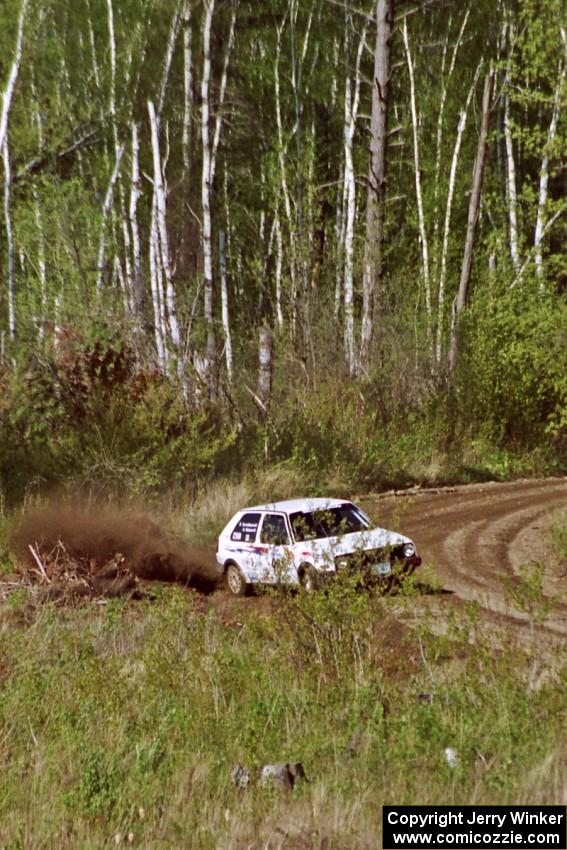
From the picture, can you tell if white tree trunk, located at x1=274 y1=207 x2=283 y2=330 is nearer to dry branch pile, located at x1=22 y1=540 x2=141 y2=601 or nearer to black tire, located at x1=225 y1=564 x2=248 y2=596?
black tire, located at x1=225 y1=564 x2=248 y2=596

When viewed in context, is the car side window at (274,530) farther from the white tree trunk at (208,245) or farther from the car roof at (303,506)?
the white tree trunk at (208,245)

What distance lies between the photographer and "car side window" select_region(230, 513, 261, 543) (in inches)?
593

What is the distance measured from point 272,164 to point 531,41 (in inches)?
370

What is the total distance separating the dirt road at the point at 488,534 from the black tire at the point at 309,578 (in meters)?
1.24

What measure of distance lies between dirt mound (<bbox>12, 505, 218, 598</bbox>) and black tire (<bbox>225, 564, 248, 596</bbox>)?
1.68 feet

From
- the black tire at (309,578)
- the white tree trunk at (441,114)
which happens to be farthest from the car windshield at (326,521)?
the white tree trunk at (441,114)

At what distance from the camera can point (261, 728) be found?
818 cm

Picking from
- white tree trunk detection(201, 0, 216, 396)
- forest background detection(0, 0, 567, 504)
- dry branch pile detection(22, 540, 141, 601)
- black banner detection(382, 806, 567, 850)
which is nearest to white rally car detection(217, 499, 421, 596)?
dry branch pile detection(22, 540, 141, 601)

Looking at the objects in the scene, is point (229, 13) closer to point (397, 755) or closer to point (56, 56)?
point (56, 56)

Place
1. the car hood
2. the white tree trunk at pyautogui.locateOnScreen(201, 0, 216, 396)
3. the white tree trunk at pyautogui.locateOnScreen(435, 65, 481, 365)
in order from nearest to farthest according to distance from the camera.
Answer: the car hood, the white tree trunk at pyautogui.locateOnScreen(201, 0, 216, 396), the white tree trunk at pyautogui.locateOnScreen(435, 65, 481, 365)

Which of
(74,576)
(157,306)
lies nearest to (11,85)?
(157,306)

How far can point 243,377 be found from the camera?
27.1m

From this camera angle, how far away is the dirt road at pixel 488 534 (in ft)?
45.3

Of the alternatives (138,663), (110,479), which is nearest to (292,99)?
(110,479)
